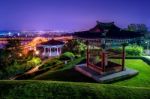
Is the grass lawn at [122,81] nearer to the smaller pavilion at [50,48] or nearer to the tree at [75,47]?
the tree at [75,47]

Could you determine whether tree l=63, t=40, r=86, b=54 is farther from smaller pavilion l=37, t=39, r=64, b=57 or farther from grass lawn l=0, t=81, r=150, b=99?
grass lawn l=0, t=81, r=150, b=99

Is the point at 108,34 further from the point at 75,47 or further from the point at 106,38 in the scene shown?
the point at 75,47

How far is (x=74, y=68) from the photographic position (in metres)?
21.5

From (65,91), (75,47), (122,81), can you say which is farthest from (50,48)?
(65,91)

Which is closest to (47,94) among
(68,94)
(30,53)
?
(68,94)

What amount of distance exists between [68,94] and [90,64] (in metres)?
7.50

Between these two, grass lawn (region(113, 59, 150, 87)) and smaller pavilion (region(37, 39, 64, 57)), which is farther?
smaller pavilion (region(37, 39, 64, 57))

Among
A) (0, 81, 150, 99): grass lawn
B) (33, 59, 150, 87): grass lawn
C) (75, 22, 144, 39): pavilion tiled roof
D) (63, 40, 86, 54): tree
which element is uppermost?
(75, 22, 144, 39): pavilion tiled roof

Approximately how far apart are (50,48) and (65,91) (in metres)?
28.2

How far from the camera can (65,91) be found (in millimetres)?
A: 13094

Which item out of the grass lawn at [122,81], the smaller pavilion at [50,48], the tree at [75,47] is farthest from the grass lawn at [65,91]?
the smaller pavilion at [50,48]

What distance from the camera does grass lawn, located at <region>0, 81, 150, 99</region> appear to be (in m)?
12.6

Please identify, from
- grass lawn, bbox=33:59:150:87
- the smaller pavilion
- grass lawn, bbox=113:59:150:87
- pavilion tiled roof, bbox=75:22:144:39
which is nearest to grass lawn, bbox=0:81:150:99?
grass lawn, bbox=113:59:150:87

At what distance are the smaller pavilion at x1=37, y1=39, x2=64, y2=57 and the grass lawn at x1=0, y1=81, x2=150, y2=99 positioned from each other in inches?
1050
